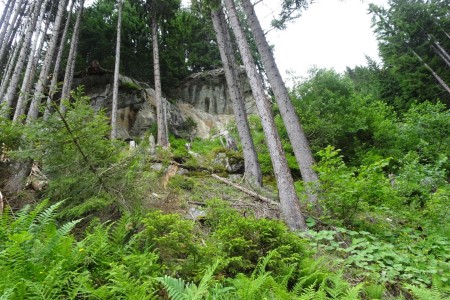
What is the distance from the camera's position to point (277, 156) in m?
6.11

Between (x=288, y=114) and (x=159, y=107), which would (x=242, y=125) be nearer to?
(x=288, y=114)

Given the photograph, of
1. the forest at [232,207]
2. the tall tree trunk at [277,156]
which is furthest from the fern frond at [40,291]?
the tall tree trunk at [277,156]

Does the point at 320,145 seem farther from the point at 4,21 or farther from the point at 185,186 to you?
the point at 4,21

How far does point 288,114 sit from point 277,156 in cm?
176

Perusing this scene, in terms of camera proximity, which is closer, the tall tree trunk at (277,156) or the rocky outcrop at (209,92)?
the tall tree trunk at (277,156)

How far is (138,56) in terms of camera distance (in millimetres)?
20156

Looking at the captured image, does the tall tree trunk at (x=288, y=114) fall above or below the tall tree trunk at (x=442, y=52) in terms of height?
below

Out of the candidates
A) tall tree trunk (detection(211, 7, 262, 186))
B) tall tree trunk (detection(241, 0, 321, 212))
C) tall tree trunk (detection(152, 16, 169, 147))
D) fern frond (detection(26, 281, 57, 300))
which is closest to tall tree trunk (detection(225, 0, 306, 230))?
tall tree trunk (detection(241, 0, 321, 212))

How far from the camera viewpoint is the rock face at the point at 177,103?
17953 millimetres

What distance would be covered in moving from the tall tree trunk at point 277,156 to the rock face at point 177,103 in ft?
34.4

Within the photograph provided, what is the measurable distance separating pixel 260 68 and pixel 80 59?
46.6 ft

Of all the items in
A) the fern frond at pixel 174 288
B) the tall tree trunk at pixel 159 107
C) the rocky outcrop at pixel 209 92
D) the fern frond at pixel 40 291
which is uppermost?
the rocky outcrop at pixel 209 92

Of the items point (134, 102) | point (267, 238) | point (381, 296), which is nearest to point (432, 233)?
point (381, 296)

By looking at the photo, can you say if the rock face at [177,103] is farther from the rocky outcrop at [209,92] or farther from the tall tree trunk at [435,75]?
the tall tree trunk at [435,75]
